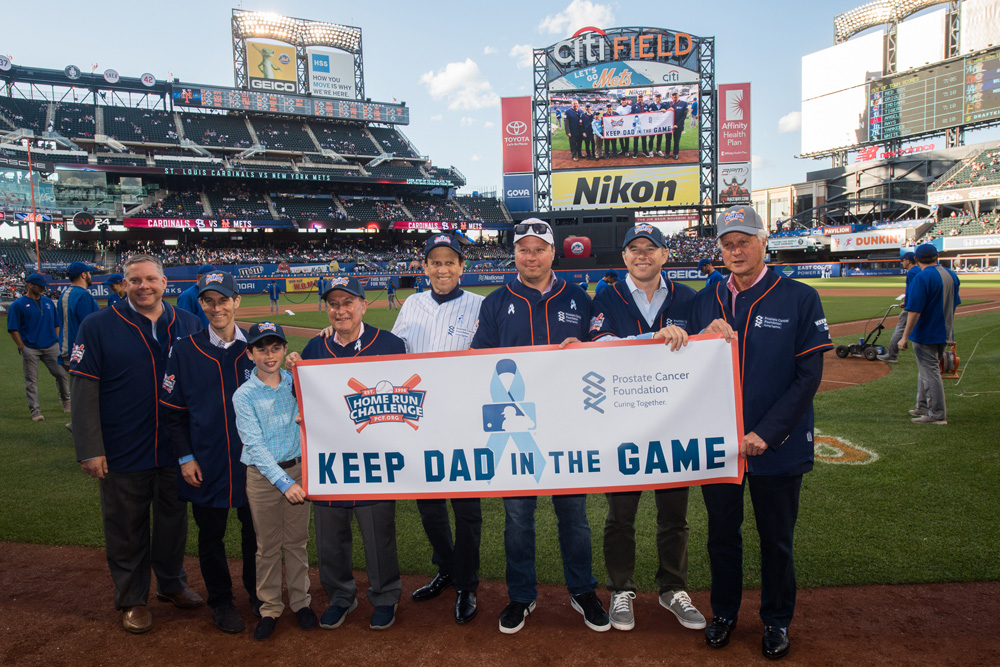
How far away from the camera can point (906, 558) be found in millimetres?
4258

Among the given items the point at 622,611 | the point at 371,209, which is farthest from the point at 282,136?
the point at 622,611

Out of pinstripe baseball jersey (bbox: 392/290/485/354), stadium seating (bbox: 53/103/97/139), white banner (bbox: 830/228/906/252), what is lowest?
pinstripe baseball jersey (bbox: 392/290/485/354)

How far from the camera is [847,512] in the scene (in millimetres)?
5070

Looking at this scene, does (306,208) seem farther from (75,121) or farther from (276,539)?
(276,539)

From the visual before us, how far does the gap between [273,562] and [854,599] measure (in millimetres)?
3755

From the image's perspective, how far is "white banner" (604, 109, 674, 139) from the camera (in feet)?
165

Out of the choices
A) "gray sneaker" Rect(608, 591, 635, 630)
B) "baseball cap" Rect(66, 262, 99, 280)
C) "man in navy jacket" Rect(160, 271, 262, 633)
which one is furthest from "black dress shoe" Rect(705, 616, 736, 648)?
"baseball cap" Rect(66, 262, 99, 280)

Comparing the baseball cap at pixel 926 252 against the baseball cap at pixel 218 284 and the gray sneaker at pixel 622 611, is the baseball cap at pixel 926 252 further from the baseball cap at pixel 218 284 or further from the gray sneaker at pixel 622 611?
the baseball cap at pixel 218 284

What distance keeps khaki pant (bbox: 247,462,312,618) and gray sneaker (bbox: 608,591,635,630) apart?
6.41 ft

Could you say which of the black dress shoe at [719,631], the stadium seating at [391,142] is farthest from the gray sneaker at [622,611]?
the stadium seating at [391,142]

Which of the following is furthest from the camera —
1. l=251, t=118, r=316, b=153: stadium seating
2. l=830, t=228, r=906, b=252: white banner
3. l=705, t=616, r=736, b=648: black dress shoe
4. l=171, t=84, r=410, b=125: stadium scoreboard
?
l=251, t=118, r=316, b=153: stadium seating

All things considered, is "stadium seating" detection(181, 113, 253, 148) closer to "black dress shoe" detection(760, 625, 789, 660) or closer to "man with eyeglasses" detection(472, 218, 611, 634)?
"man with eyeglasses" detection(472, 218, 611, 634)

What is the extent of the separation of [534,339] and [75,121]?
2634 inches

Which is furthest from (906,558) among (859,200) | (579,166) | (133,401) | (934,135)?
(934,135)
